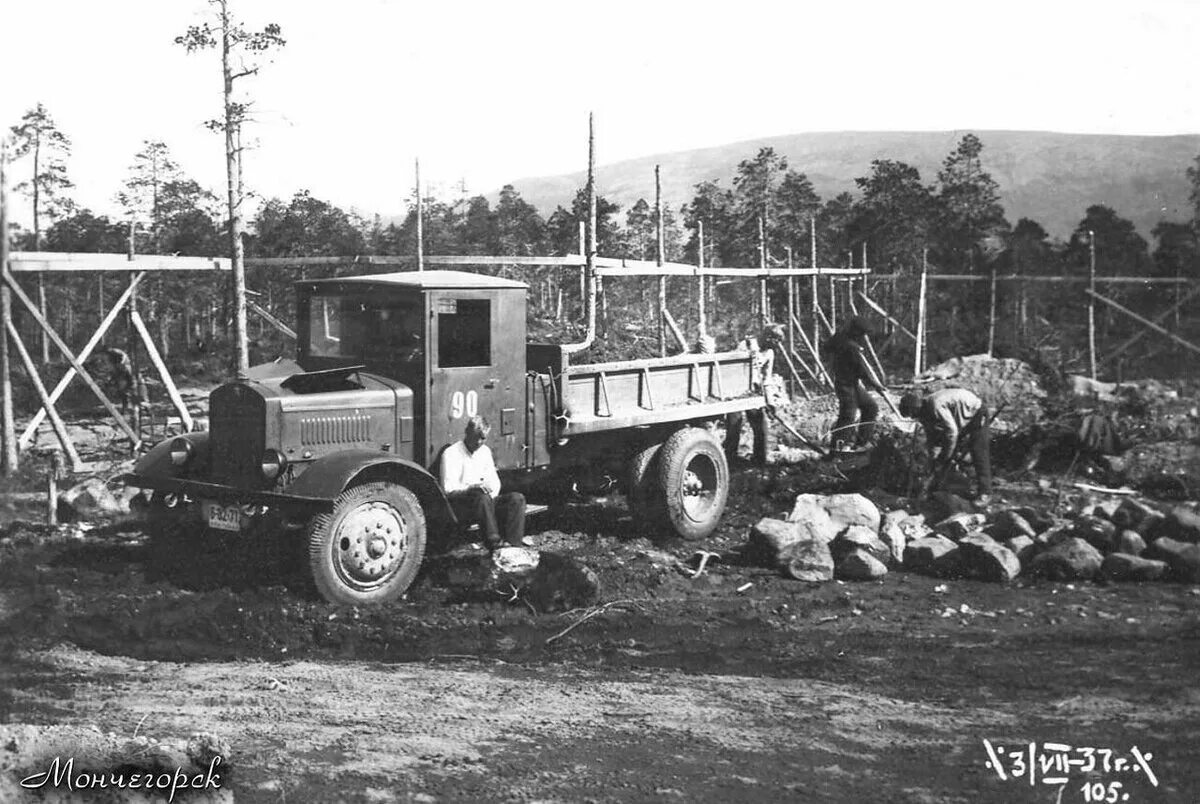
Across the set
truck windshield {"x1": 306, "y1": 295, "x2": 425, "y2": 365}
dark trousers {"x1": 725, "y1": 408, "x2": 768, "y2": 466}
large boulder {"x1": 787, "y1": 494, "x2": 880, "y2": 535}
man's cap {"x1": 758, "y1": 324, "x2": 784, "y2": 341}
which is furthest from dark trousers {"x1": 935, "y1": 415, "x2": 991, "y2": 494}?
truck windshield {"x1": 306, "y1": 295, "x2": 425, "y2": 365}

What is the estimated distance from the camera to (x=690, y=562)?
838cm

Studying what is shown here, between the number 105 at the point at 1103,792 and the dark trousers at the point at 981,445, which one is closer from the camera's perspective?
the number 105 at the point at 1103,792

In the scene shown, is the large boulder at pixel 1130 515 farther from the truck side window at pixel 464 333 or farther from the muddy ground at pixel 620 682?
the truck side window at pixel 464 333

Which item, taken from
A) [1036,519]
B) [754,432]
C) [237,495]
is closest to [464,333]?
[237,495]

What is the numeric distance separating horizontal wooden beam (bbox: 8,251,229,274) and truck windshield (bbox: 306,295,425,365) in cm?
433

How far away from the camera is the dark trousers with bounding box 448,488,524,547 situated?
24.7 feet

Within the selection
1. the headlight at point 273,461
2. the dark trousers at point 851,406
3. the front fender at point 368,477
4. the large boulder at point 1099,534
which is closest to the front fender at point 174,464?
the headlight at point 273,461

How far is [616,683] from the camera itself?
Answer: 17.7ft

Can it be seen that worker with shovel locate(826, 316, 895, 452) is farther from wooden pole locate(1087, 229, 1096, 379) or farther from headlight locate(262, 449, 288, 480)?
headlight locate(262, 449, 288, 480)

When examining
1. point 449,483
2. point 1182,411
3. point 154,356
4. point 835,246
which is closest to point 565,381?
point 449,483

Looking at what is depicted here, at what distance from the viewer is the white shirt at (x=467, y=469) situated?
7523 millimetres

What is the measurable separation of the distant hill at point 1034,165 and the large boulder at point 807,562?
32110mm

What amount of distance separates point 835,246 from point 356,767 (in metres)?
31.3

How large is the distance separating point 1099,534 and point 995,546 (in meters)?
0.95
